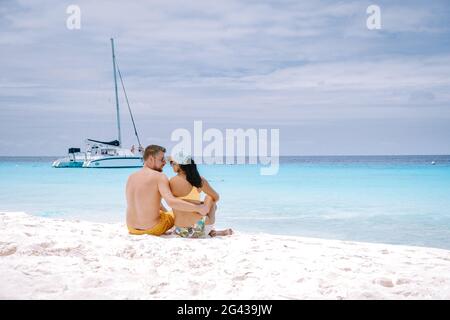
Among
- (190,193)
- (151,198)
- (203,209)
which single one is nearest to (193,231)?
(203,209)

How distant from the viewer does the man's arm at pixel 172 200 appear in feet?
14.8

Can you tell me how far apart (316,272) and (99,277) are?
1.53 m

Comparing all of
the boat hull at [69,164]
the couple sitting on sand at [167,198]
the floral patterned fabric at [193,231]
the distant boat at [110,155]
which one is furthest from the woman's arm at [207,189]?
the boat hull at [69,164]

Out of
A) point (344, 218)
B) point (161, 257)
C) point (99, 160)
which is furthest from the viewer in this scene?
point (99, 160)

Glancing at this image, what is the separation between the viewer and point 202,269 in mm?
3424

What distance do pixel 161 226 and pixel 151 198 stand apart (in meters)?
0.34

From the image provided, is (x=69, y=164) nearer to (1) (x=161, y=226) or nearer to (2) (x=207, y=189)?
(1) (x=161, y=226)

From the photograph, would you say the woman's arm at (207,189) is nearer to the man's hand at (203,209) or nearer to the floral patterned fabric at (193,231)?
the man's hand at (203,209)

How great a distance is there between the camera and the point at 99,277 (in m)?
3.06

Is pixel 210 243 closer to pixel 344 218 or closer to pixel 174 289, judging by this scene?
pixel 174 289

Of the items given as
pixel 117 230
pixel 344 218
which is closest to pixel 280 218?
pixel 344 218

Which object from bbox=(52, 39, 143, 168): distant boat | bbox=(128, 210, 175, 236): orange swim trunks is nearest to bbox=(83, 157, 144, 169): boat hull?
bbox=(52, 39, 143, 168): distant boat

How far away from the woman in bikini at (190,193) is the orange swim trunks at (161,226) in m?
0.12

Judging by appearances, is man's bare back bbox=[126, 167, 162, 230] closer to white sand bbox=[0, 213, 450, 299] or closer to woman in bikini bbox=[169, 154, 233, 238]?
woman in bikini bbox=[169, 154, 233, 238]
